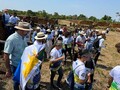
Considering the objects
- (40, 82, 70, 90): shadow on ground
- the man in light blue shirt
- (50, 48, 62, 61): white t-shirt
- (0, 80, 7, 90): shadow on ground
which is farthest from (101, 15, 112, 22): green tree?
the man in light blue shirt

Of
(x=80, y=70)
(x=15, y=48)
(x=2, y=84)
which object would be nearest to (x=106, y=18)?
(x=2, y=84)

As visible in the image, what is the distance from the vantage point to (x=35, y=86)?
6023 millimetres

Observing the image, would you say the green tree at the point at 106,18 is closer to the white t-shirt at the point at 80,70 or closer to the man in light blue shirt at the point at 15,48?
the white t-shirt at the point at 80,70

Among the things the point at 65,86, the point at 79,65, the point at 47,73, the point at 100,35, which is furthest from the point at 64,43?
the point at 79,65

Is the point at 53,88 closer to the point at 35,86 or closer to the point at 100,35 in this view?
the point at 35,86

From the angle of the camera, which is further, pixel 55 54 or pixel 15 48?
pixel 55 54

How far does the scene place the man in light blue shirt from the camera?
6.07 meters

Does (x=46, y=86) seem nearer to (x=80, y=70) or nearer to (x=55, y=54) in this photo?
(x=55, y=54)

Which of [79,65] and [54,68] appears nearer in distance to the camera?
[79,65]

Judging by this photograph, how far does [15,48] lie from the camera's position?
6.23 m

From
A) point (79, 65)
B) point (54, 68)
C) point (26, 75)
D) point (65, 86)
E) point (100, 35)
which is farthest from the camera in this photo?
point (100, 35)

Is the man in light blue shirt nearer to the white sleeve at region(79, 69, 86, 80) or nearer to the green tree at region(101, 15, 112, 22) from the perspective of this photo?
the white sleeve at region(79, 69, 86, 80)

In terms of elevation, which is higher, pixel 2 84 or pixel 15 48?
pixel 15 48

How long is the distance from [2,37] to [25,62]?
9.55 meters
